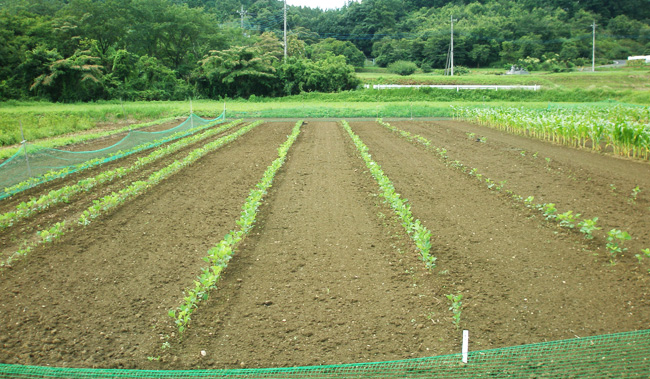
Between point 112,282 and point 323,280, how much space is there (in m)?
2.38

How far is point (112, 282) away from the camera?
5.07 metres

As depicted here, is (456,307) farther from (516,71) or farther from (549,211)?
(516,71)

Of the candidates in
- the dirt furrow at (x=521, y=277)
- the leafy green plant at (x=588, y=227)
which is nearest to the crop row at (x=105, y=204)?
the dirt furrow at (x=521, y=277)

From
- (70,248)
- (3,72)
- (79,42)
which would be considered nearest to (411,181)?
(70,248)

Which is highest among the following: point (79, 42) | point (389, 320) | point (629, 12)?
point (629, 12)

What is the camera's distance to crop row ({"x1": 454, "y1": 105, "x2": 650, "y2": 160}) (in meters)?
11.8

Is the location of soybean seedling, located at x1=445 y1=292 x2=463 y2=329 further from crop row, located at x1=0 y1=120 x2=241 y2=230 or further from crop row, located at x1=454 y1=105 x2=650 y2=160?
crop row, located at x1=454 y1=105 x2=650 y2=160

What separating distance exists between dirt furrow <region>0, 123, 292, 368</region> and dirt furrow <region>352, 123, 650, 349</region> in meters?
3.02

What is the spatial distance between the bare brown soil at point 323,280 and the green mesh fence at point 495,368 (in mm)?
268

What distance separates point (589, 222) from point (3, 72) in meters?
41.2

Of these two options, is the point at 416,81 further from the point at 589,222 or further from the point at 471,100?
the point at 589,222

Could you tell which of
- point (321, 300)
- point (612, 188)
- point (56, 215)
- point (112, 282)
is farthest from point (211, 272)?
point (612, 188)

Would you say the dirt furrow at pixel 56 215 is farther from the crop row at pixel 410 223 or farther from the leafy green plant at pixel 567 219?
the leafy green plant at pixel 567 219

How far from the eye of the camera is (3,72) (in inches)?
1357
